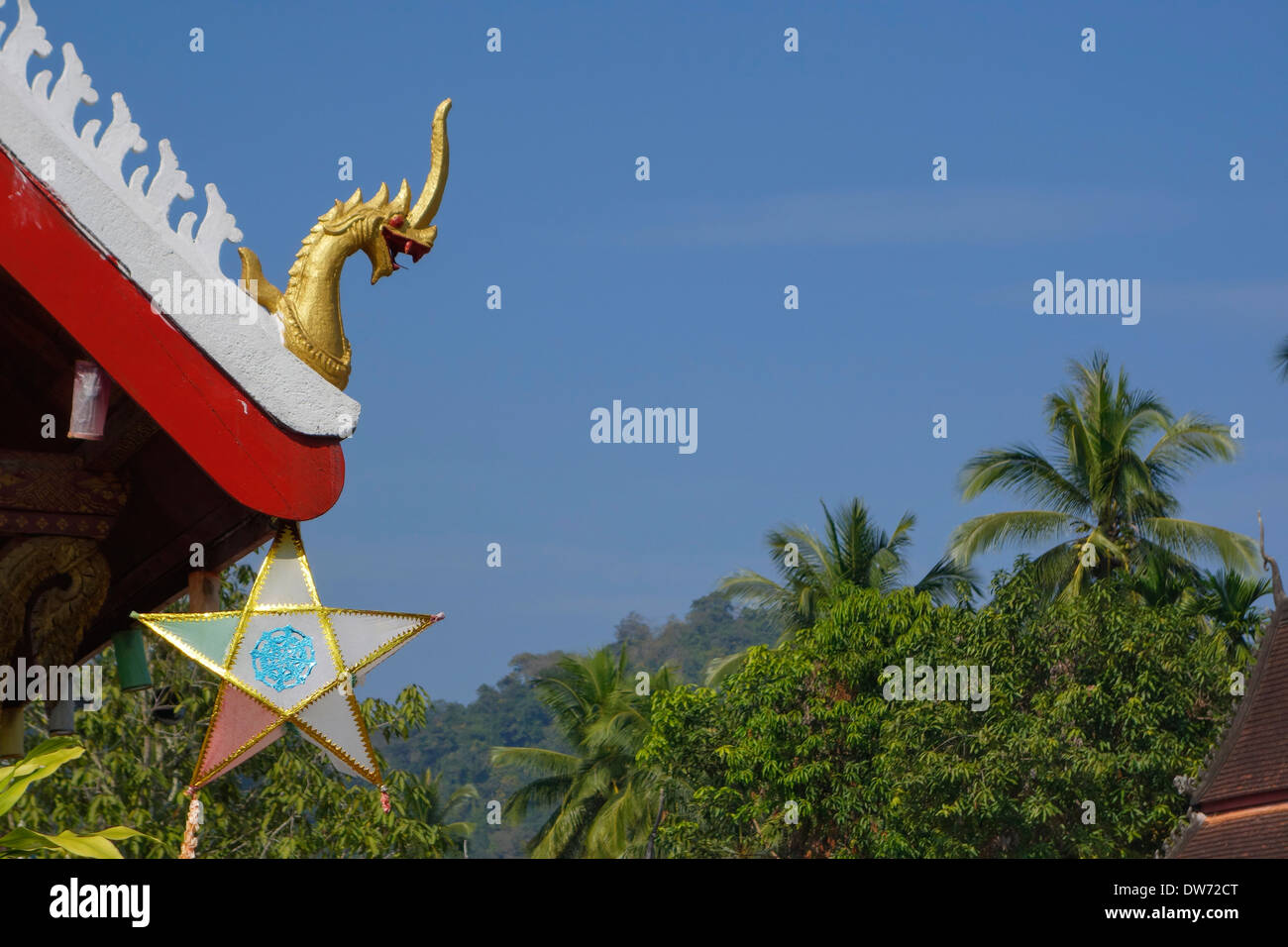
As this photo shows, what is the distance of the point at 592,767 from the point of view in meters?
34.9

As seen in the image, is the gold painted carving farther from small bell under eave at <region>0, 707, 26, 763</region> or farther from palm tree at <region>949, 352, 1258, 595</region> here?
palm tree at <region>949, 352, 1258, 595</region>

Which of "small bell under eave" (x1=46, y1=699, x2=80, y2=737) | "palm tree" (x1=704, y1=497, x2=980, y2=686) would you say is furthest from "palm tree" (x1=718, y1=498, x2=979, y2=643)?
"small bell under eave" (x1=46, y1=699, x2=80, y2=737)

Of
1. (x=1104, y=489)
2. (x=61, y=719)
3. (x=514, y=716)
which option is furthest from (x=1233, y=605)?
(x=514, y=716)

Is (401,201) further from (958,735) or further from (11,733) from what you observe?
(958,735)

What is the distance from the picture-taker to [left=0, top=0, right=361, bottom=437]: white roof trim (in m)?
5.58

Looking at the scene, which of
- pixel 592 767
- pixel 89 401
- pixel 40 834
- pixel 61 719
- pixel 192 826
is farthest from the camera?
pixel 592 767

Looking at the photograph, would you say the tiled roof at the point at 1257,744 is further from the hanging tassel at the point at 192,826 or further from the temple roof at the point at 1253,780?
the hanging tassel at the point at 192,826

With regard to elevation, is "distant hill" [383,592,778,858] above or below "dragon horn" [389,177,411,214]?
below

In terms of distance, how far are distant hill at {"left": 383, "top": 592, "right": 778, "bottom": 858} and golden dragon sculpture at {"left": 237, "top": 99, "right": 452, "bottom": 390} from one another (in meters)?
55.8

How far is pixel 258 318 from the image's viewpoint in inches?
231

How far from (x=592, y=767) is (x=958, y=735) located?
13.2m
